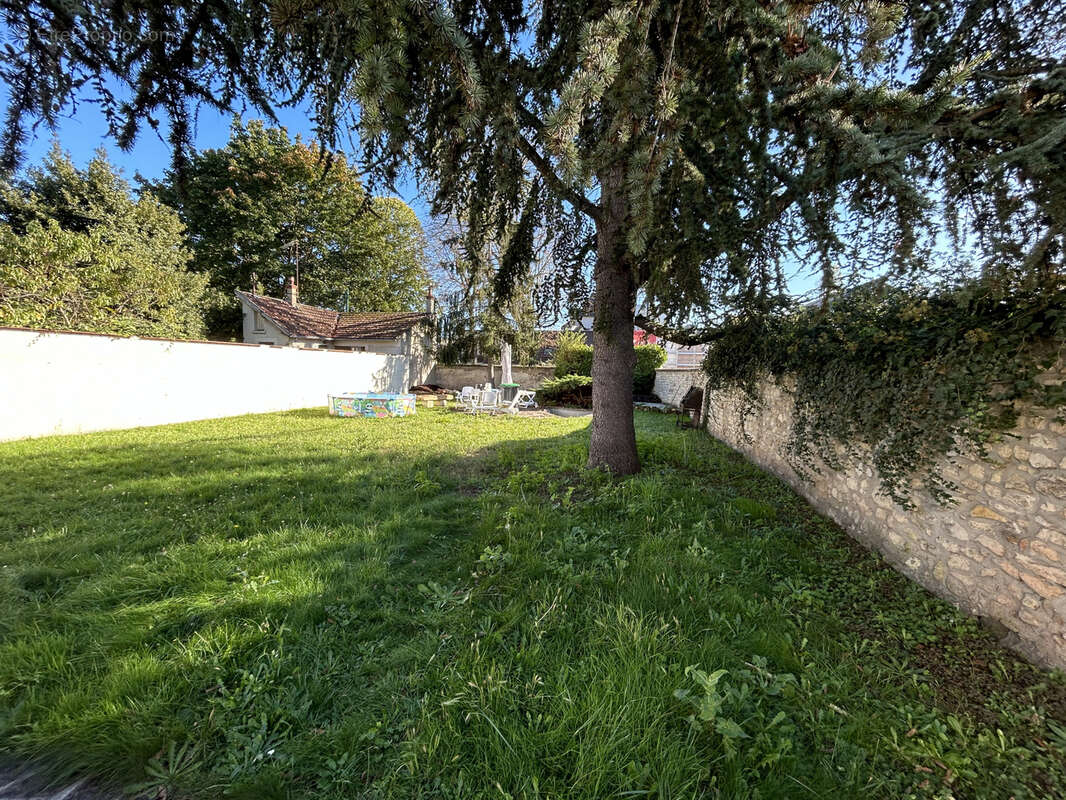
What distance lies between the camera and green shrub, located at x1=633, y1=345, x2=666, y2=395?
17.0 metres

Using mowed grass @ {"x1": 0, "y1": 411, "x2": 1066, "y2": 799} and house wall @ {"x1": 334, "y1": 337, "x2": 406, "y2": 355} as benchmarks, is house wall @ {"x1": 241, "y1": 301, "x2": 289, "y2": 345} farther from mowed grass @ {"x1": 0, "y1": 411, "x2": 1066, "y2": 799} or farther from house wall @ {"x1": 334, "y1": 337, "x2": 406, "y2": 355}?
mowed grass @ {"x1": 0, "y1": 411, "x2": 1066, "y2": 799}

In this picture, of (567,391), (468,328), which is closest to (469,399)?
(567,391)

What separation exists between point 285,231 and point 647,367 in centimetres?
2321

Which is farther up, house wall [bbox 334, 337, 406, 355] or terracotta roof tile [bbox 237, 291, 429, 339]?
terracotta roof tile [bbox 237, 291, 429, 339]

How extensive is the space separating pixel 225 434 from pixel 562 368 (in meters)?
13.5

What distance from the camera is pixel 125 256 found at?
1085 cm

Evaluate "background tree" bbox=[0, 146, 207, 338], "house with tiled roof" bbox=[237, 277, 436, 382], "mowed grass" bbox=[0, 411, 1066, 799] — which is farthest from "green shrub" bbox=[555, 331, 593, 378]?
"background tree" bbox=[0, 146, 207, 338]

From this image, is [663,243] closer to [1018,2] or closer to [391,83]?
[391,83]

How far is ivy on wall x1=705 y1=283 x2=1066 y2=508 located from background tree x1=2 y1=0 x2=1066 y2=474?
0.40 m

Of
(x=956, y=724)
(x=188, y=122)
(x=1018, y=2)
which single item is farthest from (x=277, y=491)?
(x=1018, y=2)

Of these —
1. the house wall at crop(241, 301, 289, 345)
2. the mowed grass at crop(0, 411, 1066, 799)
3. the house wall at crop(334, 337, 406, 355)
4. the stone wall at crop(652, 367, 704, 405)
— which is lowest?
the mowed grass at crop(0, 411, 1066, 799)

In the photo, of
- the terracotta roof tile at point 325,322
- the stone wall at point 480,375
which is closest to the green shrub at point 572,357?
the stone wall at point 480,375

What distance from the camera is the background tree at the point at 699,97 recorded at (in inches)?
72.2

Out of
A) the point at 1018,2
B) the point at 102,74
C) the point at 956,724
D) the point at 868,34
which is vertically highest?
the point at 1018,2
